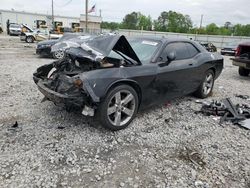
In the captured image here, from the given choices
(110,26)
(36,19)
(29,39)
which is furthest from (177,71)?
(110,26)

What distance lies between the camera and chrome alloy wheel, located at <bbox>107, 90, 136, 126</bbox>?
356 centimetres

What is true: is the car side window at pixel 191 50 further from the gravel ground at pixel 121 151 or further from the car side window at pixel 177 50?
the gravel ground at pixel 121 151

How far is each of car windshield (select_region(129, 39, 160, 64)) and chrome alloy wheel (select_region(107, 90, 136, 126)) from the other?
29.1 inches

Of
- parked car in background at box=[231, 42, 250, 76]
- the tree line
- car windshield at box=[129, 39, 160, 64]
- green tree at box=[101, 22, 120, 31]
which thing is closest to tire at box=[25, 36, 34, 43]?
parked car in background at box=[231, 42, 250, 76]

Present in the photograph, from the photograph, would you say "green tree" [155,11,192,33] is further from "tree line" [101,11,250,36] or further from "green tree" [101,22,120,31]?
"green tree" [101,22,120,31]

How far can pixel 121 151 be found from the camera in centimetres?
322

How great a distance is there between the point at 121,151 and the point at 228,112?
263 cm

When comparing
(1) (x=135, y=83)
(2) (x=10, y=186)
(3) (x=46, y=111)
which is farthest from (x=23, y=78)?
(2) (x=10, y=186)

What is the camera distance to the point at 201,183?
8.75 ft

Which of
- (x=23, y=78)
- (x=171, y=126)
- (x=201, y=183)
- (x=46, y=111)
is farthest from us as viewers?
(x=23, y=78)

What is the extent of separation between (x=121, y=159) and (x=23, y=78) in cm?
509

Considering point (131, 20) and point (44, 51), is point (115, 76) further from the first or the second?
point (131, 20)

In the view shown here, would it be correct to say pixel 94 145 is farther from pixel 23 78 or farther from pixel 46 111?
pixel 23 78

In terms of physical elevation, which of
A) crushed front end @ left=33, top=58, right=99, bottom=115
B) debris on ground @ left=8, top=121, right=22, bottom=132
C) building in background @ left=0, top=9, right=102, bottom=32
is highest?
building in background @ left=0, top=9, right=102, bottom=32
